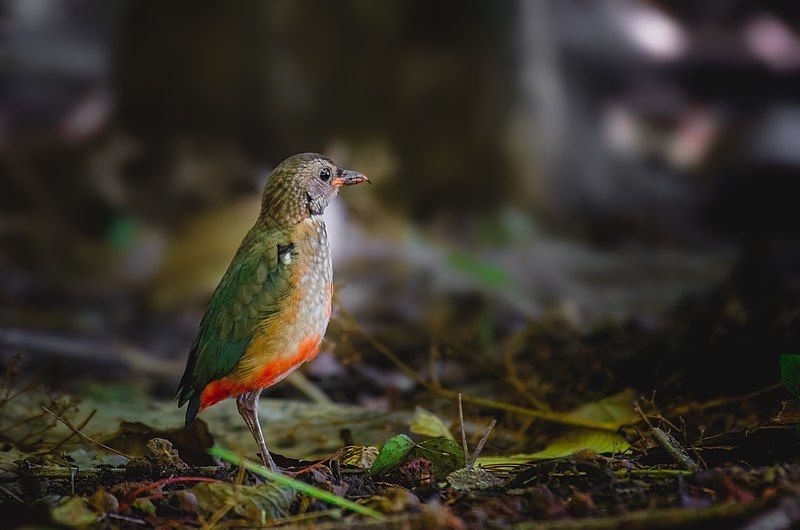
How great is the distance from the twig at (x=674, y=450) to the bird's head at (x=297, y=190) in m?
1.20

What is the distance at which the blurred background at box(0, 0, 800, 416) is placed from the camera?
5.96 meters

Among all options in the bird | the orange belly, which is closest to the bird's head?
the bird

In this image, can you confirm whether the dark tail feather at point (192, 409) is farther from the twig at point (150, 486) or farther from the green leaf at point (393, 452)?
the green leaf at point (393, 452)

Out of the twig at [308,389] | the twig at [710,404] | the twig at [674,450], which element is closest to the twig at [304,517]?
the twig at [674,450]

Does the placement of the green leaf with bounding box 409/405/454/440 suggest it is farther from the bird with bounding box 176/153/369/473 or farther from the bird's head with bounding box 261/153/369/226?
the bird's head with bounding box 261/153/369/226

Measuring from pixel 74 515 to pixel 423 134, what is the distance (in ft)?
15.7

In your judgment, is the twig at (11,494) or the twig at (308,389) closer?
the twig at (11,494)

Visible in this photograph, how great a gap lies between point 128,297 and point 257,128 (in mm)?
1667

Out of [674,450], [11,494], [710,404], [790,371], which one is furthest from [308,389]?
[790,371]

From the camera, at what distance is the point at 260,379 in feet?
8.27

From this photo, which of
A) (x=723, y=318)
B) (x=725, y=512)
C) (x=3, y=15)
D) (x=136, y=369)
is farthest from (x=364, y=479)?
(x=3, y=15)

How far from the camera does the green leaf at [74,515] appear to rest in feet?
6.46

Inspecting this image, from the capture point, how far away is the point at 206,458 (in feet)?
8.58

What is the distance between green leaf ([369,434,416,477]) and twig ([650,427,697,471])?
0.66 meters
